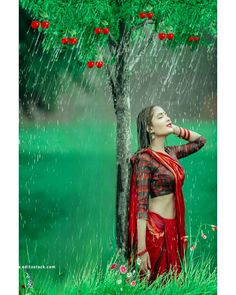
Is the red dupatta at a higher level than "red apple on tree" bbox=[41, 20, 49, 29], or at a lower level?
lower

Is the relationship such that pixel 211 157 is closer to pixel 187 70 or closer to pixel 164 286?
pixel 187 70

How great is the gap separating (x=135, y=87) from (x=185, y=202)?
61 centimetres

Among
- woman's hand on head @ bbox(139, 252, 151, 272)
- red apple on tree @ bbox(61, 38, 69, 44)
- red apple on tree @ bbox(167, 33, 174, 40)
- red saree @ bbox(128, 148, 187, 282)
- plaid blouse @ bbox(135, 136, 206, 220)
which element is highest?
red apple on tree @ bbox(167, 33, 174, 40)

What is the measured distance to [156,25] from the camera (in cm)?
265

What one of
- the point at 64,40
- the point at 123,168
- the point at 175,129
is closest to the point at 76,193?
the point at 123,168

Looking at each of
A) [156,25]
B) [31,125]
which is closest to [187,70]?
[156,25]

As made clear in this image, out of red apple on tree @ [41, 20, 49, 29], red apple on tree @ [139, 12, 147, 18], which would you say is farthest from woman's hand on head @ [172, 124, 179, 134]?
red apple on tree @ [41, 20, 49, 29]

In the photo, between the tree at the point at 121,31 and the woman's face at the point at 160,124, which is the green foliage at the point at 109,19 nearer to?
the tree at the point at 121,31

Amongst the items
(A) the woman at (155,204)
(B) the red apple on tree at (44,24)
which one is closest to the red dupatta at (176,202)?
(A) the woman at (155,204)

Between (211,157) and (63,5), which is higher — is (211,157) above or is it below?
below

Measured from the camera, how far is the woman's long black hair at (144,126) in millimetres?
2590

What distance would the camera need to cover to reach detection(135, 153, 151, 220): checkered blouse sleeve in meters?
2.54

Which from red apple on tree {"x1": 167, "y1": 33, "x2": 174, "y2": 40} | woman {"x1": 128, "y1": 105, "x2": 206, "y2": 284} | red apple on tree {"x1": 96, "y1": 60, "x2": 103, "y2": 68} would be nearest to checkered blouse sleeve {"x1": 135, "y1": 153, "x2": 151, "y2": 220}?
woman {"x1": 128, "y1": 105, "x2": 206, "y2": 284}

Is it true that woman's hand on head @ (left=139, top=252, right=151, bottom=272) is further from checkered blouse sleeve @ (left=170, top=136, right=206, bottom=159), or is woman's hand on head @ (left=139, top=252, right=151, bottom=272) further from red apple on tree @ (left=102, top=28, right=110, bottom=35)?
red apple on tree @ (left=102, top=28, right=110, bottom=35)
